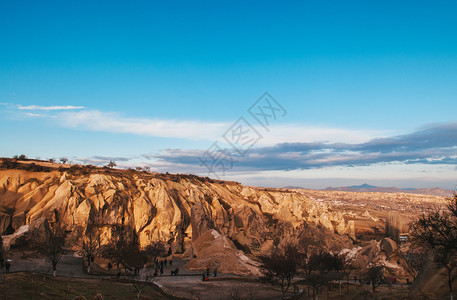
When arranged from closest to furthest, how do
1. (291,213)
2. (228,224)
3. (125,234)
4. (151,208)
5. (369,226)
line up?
(125,234), (151,208), (228,224), (291,213), (369,226)

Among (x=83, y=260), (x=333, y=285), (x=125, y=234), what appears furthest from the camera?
(x=125, y=234)

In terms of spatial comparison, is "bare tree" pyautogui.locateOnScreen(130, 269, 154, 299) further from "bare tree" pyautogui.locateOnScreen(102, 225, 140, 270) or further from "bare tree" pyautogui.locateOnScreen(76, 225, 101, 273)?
"bare tree" pyautogui.locateOnScreen(76, 225, 101, 273)

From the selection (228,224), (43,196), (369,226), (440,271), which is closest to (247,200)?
(228,224)

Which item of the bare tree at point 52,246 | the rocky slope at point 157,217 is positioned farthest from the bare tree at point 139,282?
the rocky slope at point 157,217

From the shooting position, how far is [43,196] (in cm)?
5591

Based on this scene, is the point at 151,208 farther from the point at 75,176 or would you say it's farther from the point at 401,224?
the point at 401,224

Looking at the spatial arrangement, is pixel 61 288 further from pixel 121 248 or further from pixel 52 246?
pixel 121 248

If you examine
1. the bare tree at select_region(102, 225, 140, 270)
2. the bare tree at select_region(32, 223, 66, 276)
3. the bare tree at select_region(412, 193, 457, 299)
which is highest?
the bare tree at select_region(412, 193, 457, 299)

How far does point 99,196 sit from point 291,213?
58.1 meters

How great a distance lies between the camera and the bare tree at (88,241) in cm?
3953

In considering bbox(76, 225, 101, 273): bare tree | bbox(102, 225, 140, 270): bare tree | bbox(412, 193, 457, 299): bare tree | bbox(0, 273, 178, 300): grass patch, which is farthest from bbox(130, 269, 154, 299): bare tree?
bbox(412, 193, 457, 299): bare tree

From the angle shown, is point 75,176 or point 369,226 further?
point 369,226

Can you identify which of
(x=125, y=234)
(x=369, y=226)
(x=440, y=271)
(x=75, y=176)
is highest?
(x=75, y=176)

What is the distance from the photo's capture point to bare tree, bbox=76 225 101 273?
39531mm
